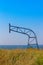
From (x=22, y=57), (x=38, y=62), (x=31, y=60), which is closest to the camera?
(x=38, y=62)

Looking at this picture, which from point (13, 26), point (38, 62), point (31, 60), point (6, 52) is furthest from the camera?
point (13, 26)

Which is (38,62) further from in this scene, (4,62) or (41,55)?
(4,62)

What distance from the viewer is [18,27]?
22.7 m

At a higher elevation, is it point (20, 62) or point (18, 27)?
point (18, 27)

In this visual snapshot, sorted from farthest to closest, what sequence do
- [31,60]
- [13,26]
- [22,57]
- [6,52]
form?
1. [13,26]
2. [6,52]
3. [22,57]
4. [31,60]

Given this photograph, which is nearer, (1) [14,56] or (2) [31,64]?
(2) [31,64]

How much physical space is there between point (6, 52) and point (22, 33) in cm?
477

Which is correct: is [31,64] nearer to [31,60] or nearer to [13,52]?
[31,60]

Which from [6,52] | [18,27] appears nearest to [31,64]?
[6,52]

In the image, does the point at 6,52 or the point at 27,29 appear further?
the point at 27,29

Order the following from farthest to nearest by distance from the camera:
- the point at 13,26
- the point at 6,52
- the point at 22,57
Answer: the point at 13,26 < the point at 6,52 < the point at 22,57

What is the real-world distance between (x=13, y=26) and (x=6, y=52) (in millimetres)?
4474

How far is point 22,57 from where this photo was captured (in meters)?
16.9

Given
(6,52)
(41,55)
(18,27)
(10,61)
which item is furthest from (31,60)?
(18,27)
